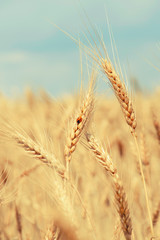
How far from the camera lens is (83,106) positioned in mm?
1597

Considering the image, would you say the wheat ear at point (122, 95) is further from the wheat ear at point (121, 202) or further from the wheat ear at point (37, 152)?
the wheat ear at point (37, 152)

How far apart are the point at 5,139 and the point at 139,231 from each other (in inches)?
51.4

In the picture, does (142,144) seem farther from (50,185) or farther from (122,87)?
(50,185)

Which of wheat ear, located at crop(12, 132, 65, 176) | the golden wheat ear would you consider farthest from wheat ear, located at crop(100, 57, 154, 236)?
wheat ear, located at crop(12, 132, 65, 176)

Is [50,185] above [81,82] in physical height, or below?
below

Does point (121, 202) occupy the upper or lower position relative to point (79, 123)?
lower

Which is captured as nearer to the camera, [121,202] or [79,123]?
[121,202]

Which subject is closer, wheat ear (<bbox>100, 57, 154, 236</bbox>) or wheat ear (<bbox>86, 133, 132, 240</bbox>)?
wheat ear (<bbox>86, 133, 132, 240</bbox>)

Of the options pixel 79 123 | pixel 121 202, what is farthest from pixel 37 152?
pixel 121 202

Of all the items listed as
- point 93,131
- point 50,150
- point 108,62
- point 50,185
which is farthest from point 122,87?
point 50,185

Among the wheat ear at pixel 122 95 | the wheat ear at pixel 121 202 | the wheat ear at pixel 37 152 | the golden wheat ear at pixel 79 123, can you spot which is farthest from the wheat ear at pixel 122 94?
the wheat ear at pixel 37 152

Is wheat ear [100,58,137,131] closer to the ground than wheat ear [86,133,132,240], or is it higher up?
higher up

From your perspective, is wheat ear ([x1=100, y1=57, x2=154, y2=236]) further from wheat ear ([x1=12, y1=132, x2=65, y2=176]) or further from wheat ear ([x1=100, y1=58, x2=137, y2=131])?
wheat ear ([x1=12, y1=132, x2=65, y2=176])

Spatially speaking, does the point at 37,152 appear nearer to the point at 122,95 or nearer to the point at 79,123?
the point at 79,123
